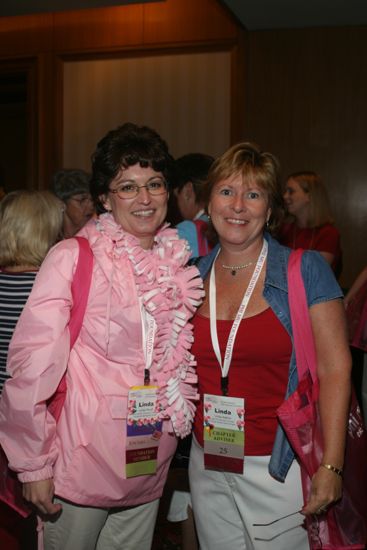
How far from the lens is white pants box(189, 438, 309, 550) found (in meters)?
1.79

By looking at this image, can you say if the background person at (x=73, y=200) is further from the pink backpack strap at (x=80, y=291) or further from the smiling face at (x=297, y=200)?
the pink backpack strap at (x=80, y=291)

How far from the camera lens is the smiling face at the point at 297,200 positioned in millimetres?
A: 4309

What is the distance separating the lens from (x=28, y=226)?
245 centimetres

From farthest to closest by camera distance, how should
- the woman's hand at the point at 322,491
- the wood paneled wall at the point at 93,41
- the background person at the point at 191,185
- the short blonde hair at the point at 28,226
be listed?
the wood paneled wall at the point at 93,41 < the background person at the point at 191,185 < the short blonde hair at the point at 28,226 < the woman's hand at the point at 322,491

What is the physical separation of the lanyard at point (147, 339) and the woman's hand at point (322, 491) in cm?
56

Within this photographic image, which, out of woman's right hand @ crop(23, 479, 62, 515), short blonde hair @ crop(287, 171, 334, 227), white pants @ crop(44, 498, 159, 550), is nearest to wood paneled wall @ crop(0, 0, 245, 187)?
short blonde hair @ crop(287, 171, 334, 227)

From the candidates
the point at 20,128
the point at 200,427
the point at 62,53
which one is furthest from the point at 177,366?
the point at 20,128

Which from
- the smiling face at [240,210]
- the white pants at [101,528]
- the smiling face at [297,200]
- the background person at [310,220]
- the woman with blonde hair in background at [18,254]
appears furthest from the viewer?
the smiling face at [297,200]

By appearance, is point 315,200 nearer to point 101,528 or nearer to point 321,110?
point 321,110

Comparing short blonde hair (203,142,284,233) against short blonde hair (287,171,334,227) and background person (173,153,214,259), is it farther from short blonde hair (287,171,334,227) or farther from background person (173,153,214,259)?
short blonde hair (287,171,334,227)

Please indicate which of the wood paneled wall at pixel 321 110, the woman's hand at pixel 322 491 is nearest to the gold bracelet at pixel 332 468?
the woman's hand at pixel 322 491

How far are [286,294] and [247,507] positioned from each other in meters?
0.66

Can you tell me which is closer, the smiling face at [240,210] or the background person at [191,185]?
the smiling face at [240,210]

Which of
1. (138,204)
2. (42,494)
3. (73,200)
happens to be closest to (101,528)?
(42,494)
